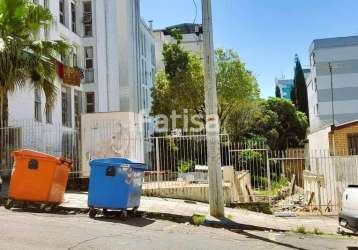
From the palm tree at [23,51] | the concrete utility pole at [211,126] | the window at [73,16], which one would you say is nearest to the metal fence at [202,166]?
the concrete utility pole at [211,126]

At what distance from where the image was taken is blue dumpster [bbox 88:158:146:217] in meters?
11.5

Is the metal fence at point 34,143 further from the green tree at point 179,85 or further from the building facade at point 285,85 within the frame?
the building facade at point 285,85

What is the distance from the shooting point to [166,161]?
16.1 m

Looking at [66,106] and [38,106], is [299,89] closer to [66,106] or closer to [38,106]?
[66,106]

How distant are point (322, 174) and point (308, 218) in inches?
154

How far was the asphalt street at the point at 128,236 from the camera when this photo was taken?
8515 millimetres

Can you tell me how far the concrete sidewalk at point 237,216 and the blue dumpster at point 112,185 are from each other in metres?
1.01

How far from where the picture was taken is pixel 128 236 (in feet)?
30.8

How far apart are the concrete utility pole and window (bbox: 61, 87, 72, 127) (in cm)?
1585

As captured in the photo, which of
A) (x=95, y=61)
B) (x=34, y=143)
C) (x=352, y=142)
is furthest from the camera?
(x=95, y=61)

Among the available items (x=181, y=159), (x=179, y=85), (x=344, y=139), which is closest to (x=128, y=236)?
(x=181, y=159)

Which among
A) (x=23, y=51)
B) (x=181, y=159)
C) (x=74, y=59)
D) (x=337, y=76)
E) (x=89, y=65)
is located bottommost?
(x=181, y=159)

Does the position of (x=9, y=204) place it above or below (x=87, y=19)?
below

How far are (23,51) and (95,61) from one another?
57.1 ft
